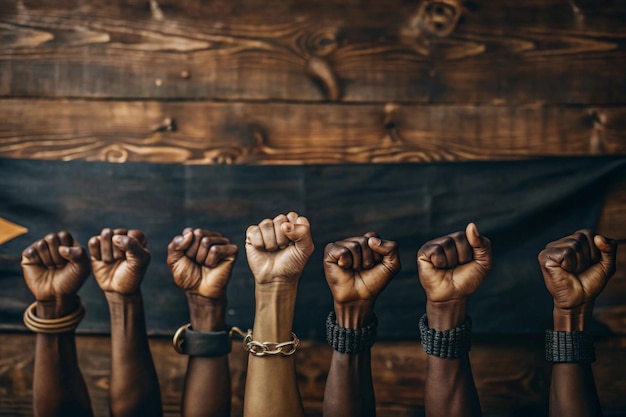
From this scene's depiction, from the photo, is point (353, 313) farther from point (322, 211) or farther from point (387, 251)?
point (322, 211)

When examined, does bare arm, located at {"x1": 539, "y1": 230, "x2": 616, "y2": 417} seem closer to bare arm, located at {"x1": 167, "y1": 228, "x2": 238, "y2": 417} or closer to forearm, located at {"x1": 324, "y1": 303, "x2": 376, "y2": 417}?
forearm, located at {"x1": 324, "y1": 303, "x2": 376, "y2": 417}

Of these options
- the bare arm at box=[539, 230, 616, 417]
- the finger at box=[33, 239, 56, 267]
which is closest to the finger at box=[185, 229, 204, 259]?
the finger at box=[33, 239, 56, 267]

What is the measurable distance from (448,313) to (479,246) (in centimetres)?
17

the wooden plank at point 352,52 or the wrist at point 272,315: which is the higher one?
the wooden plank at point 352,52

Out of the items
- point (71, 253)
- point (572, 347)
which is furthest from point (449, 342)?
point (71, 253)

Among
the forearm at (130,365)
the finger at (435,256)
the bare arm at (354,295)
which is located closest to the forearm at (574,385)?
the finger at (435,256)

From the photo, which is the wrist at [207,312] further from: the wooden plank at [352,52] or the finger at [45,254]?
the wooden plank at [352,52]

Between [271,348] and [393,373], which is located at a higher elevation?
[271,348]

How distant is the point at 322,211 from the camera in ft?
5.98

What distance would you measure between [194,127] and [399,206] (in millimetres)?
639

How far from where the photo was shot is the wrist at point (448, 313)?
144cm

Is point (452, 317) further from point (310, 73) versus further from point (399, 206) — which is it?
point (310, 73)

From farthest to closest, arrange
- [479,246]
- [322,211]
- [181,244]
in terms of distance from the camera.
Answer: [322,211] → [181,244] → [479,246]

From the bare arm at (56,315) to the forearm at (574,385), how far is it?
3.62ft
